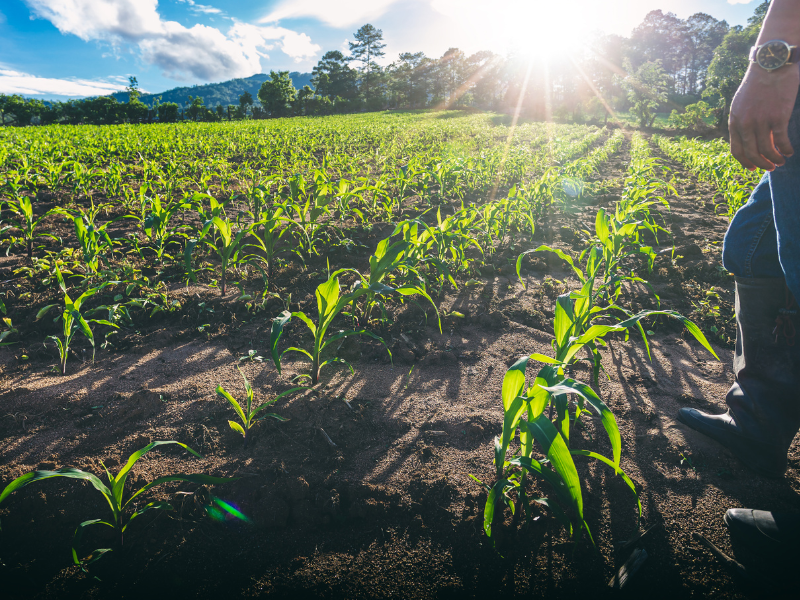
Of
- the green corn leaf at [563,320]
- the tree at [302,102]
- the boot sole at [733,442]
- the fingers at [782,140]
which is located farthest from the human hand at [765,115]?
the tree at [302,102]

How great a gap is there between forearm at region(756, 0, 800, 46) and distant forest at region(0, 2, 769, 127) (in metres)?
36.9

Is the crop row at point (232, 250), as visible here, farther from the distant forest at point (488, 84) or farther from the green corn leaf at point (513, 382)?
the distant forest at point (488, 84)

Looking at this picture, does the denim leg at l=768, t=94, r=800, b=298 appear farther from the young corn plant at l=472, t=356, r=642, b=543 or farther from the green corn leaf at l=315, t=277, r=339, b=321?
the green corn leaf at l=315, t=277, r=339, b=321

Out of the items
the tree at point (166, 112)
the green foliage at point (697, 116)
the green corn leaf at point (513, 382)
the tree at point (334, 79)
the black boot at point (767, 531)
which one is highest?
the tree at point (334, 79)

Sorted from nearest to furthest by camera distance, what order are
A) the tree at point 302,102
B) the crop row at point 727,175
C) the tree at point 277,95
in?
the crop row at point 727,175 < the tree at point 277,95 < the tree at point 302,102

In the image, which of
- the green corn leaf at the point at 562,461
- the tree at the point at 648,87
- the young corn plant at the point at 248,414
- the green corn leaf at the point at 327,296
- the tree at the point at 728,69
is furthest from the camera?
the tree at the point at 648,87

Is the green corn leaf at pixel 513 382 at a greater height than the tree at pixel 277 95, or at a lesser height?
lesser

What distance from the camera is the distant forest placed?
34.8 meters

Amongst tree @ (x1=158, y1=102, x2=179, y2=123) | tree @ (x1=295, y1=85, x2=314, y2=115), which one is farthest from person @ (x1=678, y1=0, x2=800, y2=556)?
tree @ (x1=295, y1=85, x2=314, y2=115)

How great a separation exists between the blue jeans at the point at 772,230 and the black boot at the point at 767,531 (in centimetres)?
67

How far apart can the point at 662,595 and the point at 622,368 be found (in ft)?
4.01

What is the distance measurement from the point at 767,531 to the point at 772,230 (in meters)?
0.98

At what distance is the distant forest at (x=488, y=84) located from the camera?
3481 centimetres

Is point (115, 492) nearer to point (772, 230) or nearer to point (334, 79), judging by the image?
point (772, 230)
